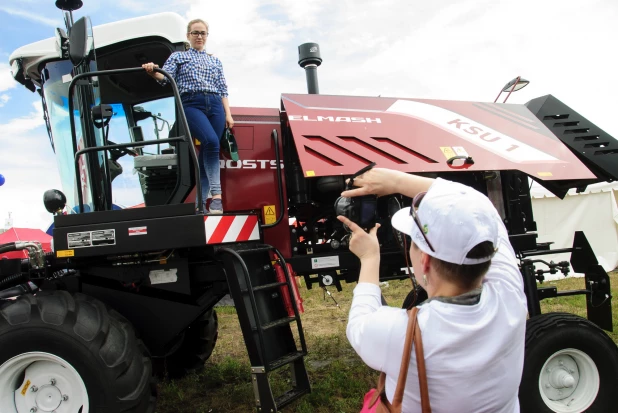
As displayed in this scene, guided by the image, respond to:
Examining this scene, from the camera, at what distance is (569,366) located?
3.45 meters

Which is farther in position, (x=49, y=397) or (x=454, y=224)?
(x=49, y=397)

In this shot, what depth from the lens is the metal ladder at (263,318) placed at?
9.85 feet

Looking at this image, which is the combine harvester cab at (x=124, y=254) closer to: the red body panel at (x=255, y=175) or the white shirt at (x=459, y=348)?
the red body panel at (x=255, y=175)

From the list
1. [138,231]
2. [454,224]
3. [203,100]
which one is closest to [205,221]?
[138,231]

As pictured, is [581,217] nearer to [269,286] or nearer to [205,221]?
[269,286]

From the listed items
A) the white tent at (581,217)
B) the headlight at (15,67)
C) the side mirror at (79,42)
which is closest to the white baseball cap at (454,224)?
the side mirror at (79,42)

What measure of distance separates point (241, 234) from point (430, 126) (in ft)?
5.83

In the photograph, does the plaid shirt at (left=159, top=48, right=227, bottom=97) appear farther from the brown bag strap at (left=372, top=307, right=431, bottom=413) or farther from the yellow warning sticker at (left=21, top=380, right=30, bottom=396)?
the brown bag strap at (left=372, top=307, right=431, bottom=413)

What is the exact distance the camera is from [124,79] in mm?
4121

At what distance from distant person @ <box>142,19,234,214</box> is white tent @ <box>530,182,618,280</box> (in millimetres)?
9357

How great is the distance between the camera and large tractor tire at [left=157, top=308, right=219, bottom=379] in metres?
4.94

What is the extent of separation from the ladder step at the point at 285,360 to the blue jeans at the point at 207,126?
1232mm

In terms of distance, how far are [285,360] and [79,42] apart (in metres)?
2.42

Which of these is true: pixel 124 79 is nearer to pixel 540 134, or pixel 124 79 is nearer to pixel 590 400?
pixel 540 134
